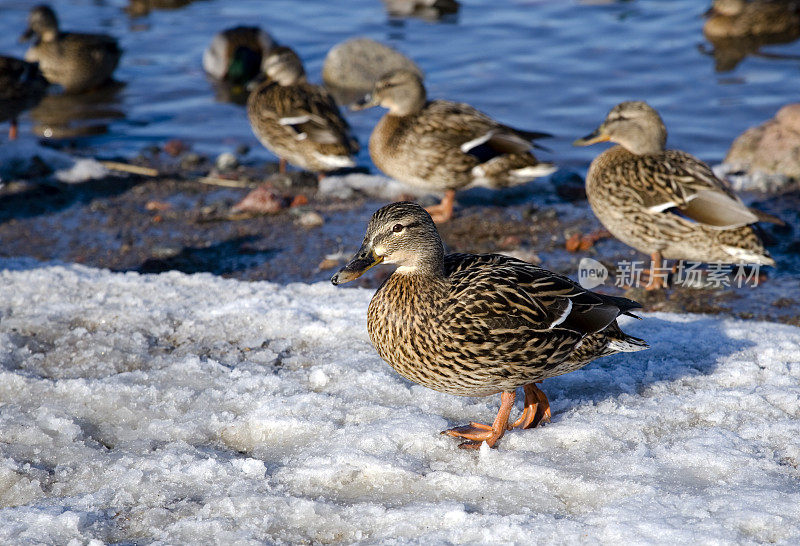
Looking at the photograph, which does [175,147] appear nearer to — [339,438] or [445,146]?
[445,146]

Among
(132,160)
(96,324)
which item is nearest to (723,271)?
(96,324)

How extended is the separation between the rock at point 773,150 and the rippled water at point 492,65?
1.84 ft

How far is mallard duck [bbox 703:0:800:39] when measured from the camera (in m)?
13.2

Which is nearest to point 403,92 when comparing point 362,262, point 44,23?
point 362,262

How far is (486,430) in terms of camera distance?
13.5 ft

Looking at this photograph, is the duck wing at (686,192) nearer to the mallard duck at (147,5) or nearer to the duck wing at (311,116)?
the duck wing at (311,116)

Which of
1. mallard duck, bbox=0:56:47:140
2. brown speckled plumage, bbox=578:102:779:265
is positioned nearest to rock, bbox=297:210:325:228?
brown speckled plumage, bbox=578:102:779:265

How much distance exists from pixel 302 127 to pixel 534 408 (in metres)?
5.22

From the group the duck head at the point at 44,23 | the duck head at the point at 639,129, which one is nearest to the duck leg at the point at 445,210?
the duck head at the point at 639,129

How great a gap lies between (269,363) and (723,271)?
3770 millimetres

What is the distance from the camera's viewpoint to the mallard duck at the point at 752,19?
13156mm

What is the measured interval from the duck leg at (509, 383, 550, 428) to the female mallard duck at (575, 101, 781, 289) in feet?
8.54

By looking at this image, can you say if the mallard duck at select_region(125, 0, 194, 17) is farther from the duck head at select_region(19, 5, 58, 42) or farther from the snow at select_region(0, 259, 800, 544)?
the snow at select_region(0, 259, 800, 544)

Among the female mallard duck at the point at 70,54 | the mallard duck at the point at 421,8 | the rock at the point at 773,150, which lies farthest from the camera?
the mallard duck at the point at 421,8
